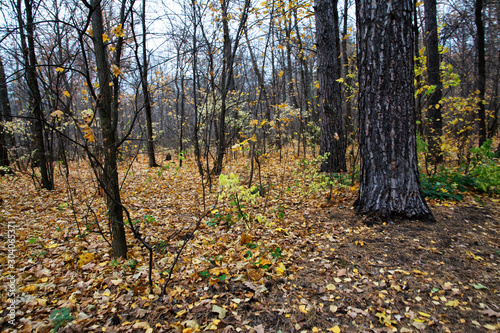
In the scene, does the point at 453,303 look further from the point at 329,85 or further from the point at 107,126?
the point at 329,85

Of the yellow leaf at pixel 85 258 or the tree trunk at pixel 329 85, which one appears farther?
the tree trunk at pixel 329 85

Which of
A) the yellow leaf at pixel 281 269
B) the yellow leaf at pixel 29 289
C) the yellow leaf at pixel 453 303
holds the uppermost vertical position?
the yellow leaf at pixel 29 289

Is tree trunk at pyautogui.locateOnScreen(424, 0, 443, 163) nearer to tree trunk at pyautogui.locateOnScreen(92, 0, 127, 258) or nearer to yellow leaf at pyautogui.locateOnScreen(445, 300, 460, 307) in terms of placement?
yellow leaf at pyautogui.locateOnScreen(445, 300, 460, 307)

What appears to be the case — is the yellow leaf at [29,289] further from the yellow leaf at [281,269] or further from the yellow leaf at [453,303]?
the yellow leaf at [453,303]

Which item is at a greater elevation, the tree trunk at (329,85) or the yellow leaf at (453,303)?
the tree trunk at (329,85)

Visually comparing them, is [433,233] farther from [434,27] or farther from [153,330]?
[434,27]

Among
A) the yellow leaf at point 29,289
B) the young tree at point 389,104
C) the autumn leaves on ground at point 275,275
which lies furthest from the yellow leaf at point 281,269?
the yellow leaf at point 29,289

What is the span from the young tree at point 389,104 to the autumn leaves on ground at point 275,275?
1.31ft

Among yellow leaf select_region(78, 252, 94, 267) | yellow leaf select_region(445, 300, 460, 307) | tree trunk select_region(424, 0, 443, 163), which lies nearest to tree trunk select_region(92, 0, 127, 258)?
yellow leaf select_region(78, 252, 94, 267)

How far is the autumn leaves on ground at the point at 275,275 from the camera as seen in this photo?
1805 millimetres

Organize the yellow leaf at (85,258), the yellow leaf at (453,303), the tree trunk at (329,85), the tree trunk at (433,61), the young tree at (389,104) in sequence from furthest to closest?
the tree trunk at (433,61), the tree trunk at (329,85), the young tree at (389,104), the yellow leaf at (85,258), the yellow leaf at (453,303)

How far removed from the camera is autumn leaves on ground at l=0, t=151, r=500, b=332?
1.80m

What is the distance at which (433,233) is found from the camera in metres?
2.72

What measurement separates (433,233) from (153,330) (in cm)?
303
